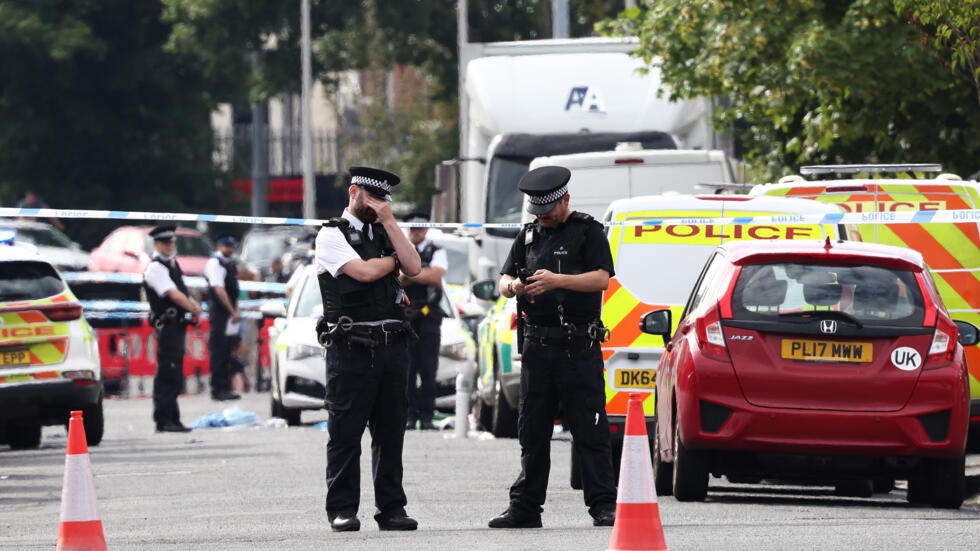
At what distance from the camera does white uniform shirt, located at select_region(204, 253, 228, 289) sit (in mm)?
24984

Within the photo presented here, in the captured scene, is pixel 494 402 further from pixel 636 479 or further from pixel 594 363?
pixel 636 479

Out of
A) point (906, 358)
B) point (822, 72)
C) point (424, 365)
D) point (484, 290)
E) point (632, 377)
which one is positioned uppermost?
point (822, 72)

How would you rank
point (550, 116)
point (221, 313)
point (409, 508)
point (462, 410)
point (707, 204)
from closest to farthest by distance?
point (409, 508), point (707, 204), point (462, 410), point (550, 116), point (221, 313)

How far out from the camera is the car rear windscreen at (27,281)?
1702 cm

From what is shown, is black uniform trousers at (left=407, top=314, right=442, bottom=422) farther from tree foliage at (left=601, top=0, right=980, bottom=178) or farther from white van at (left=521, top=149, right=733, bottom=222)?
tree foliage at (left=601, top=0, right=980, bottom=178)

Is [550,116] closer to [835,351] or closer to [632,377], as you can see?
[632,377]

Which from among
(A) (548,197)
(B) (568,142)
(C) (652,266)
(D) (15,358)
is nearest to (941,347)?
(A) (548,197)

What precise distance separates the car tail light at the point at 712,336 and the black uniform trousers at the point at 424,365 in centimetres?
804

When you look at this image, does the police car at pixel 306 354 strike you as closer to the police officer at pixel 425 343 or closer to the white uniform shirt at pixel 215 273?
the police officer at pixel 425 343

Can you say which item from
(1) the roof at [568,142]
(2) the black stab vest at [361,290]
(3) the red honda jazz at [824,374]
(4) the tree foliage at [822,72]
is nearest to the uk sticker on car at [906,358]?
(3) the red honda jazz at [824,374]

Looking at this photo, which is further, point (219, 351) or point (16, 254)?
point (219, 351)

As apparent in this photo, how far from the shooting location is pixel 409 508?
1208cm

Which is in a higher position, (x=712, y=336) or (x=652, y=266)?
(x=652, y=266)

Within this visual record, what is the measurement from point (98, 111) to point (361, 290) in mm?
35845
